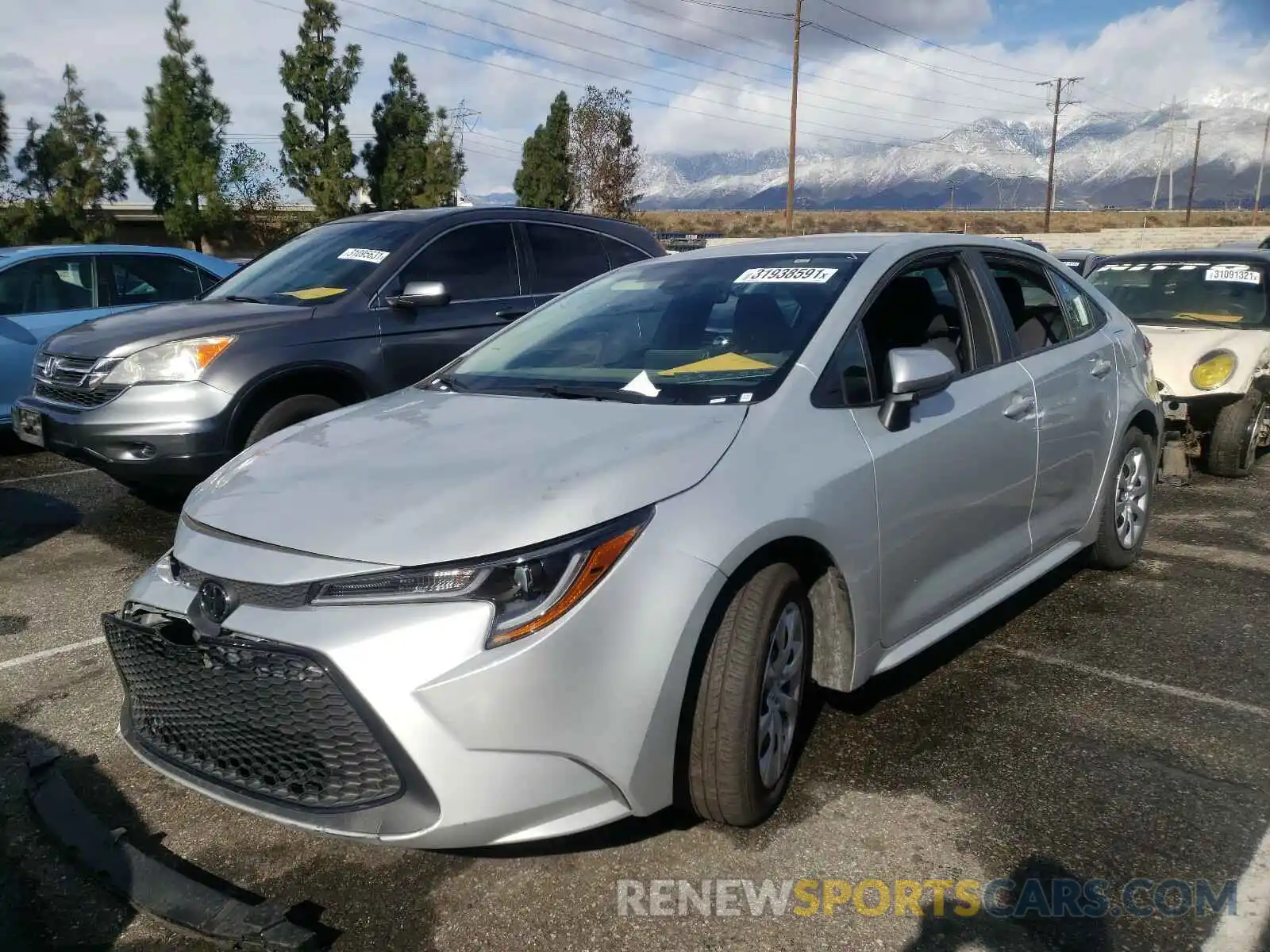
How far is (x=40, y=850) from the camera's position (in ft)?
9.12

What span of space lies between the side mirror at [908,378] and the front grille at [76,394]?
4.00 metres

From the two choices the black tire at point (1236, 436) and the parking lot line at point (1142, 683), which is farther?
the black tire at point (1236, 436)

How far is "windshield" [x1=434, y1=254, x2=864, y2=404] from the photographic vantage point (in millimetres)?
3221

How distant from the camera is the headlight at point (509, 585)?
90.4 inches

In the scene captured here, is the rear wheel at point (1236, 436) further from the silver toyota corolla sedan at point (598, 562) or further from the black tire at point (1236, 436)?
the silver toyota corolla sedan at point (598, 562)

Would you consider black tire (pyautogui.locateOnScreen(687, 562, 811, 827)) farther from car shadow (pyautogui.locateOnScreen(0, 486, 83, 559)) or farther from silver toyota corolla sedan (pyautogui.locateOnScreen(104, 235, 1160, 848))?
car shadow (pyautogui.locateOnScreen(0, 486, 83, 559))

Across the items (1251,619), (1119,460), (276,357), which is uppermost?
(276,357)

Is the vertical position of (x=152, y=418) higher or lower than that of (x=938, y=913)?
higher

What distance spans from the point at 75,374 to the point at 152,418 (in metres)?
0.69

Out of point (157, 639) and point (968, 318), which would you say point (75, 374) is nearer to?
point (157, 639)

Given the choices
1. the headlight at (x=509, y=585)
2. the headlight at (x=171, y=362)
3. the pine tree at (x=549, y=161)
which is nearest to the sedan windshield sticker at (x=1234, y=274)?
the headlight at (x=171, y=362)

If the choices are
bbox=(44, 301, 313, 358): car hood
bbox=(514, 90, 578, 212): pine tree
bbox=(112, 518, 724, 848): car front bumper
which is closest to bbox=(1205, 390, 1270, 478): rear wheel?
bbox=(44, 301, 313, 358): car hood

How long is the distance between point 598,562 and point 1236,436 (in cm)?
647

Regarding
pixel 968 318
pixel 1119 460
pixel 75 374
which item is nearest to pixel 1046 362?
pixel 968 318
